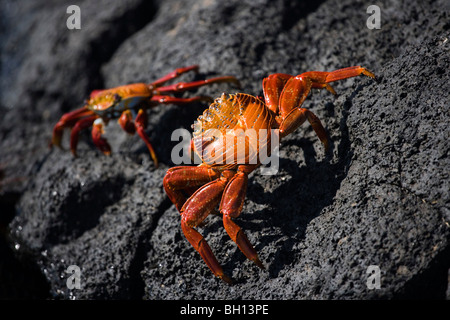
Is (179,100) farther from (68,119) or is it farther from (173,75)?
(68,119)

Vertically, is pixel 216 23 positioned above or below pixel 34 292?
above

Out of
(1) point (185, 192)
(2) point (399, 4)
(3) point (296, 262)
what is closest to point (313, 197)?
(3) point (296, 262)

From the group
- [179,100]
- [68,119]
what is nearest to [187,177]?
[179,100]

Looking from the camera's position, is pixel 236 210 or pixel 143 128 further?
pixel 143 128

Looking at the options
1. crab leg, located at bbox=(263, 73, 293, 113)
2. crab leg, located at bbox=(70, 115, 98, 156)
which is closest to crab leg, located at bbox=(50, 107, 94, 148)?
crab leg, located at bbox=(70, 115, 98, 156)

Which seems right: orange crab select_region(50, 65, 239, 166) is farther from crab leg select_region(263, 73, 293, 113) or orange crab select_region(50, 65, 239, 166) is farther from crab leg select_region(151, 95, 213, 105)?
crab leg select_region(263, 73, 293, 113)

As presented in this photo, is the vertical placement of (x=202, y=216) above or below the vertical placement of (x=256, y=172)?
below

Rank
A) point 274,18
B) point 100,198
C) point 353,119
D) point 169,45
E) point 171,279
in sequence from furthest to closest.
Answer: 1. point 169,45
2. point 274,18
3. point 100,198
4. point 171,279
5. point 353,119
